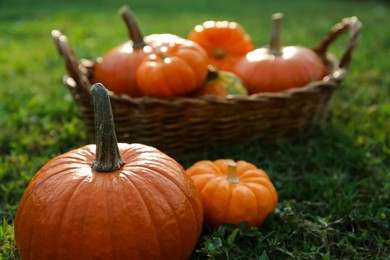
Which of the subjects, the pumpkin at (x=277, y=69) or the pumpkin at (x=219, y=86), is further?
the pumpkin at (x=277, y=69)

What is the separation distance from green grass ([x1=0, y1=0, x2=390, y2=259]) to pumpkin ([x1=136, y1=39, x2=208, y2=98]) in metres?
0.39

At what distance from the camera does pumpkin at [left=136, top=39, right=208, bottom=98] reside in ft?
8.29

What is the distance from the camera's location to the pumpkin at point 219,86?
272cm

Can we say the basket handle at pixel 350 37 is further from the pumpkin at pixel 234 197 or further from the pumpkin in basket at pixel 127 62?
the pumpkin at pixel 234 197

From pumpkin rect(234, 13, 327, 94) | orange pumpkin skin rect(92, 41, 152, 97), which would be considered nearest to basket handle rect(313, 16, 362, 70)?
pumpkin rect(234, 13, 327, 94)

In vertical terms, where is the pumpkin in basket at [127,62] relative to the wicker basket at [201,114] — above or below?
above

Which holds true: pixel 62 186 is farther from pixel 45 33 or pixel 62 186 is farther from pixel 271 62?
pixel 45 33

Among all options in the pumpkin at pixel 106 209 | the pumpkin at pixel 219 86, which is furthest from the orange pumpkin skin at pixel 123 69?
the pumpkin at pixel 106 209

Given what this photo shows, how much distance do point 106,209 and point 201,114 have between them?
1.09m

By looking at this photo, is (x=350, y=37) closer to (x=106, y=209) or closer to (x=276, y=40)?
(x=276, y=40)

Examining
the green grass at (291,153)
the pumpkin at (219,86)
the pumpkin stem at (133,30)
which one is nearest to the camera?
the green grass at (291,153)

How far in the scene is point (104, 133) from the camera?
5.41ft

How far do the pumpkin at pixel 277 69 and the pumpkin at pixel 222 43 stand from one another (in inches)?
5.3

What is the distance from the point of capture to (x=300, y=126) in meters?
2.91
